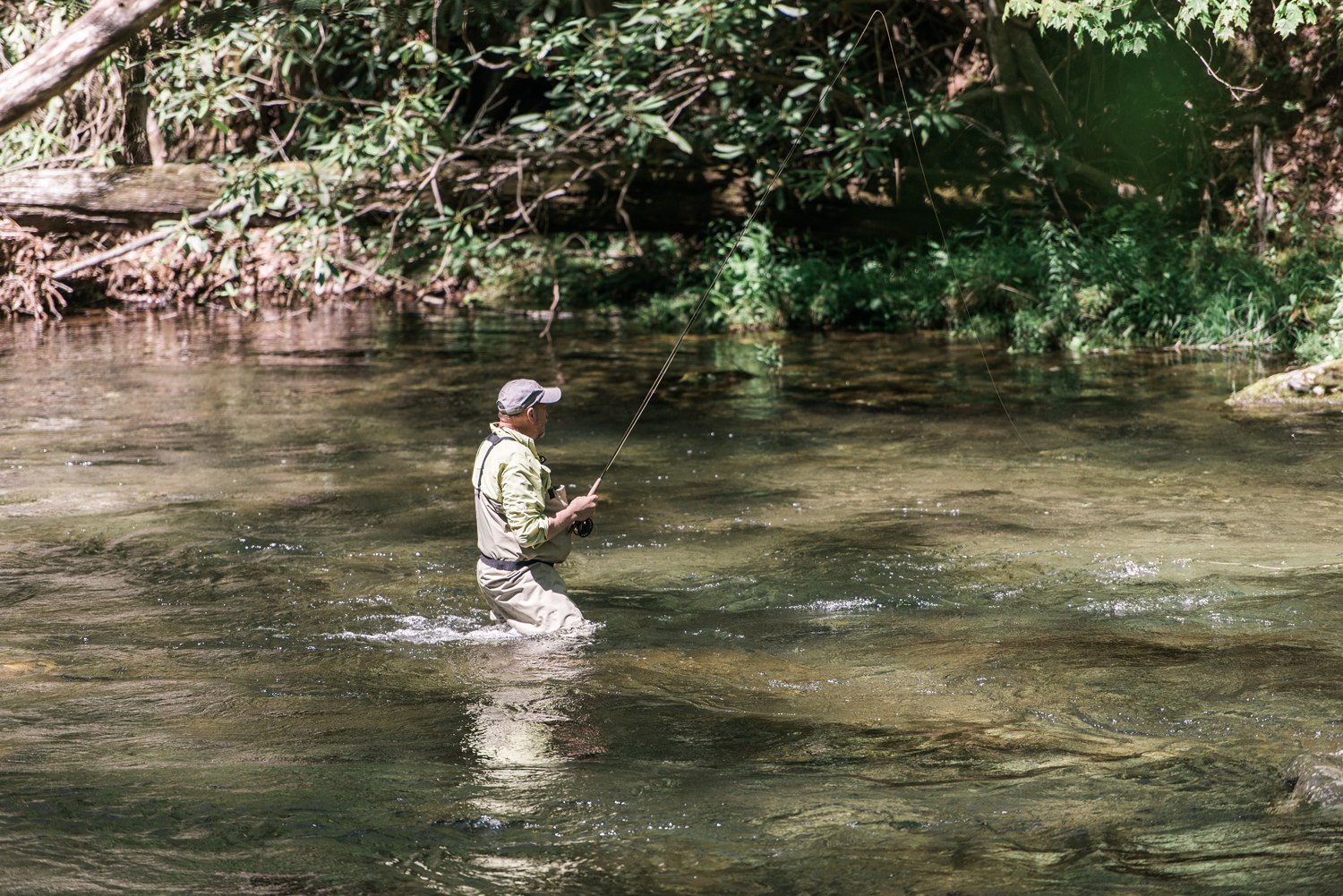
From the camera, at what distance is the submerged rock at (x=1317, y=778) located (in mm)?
4090

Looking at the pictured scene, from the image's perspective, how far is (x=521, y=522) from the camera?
19.9 feet

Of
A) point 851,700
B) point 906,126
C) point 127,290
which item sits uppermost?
point 906,126

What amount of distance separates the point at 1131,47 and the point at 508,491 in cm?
855

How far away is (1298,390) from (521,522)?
24.4 ft

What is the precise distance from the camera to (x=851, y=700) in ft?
17.5

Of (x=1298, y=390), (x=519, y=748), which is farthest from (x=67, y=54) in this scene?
(x=1298, y=390)

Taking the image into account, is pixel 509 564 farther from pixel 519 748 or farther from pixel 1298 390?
pixel 1298 390

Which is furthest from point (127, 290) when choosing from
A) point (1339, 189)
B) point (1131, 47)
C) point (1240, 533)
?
point (1240, 533)

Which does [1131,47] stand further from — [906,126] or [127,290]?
[127,290]

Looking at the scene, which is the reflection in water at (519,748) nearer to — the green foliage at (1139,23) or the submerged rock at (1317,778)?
the submerged rock at (1317,778)

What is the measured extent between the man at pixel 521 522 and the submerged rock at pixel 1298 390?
22.4 feet

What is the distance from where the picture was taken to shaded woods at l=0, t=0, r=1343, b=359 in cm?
1447

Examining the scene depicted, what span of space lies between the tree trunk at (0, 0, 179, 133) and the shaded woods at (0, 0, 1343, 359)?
3.90m

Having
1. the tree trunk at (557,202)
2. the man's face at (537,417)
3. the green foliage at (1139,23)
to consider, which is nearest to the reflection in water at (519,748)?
the man's face at (537,417)
